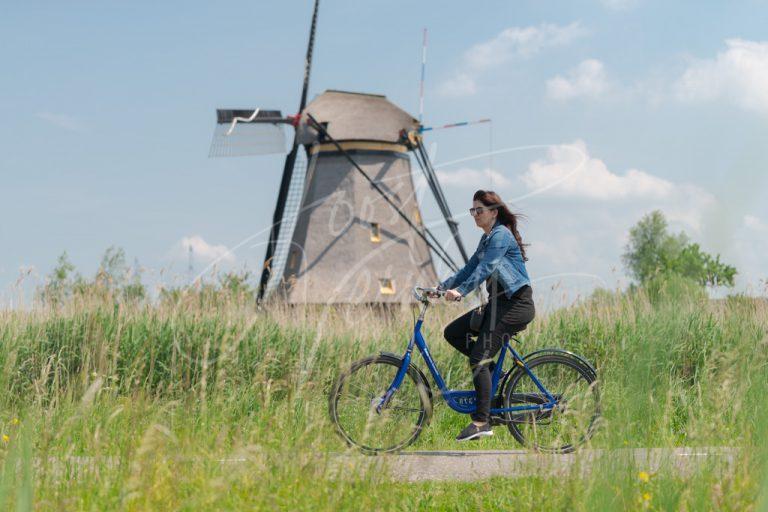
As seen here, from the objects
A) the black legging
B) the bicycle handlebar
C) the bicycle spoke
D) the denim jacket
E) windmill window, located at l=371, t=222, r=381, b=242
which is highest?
windmill window, located at l=371, t=222, r=381, b=242

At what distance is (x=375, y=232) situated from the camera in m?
22.2

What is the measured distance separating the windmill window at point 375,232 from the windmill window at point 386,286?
109 centimetres

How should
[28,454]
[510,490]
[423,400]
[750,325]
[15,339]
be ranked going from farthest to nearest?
[750,325]
[15,339]
[423,400]
[510,490]
[28,454]

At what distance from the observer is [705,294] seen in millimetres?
13148

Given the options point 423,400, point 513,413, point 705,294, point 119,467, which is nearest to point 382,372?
point 423,400

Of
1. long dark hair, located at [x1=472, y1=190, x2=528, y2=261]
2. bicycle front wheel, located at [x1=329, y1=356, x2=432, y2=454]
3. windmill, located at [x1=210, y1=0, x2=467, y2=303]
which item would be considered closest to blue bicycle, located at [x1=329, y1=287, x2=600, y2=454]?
bicycle front wheel, located at [x1=329, y1=356, x2=432, y2=454]

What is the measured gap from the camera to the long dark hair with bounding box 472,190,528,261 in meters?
6.34

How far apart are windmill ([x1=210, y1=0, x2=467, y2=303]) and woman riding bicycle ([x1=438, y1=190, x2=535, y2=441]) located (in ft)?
48.8

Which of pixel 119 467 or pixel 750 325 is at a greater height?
pixel 750 325

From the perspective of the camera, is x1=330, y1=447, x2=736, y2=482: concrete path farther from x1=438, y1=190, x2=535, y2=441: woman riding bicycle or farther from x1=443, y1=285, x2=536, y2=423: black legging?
x1=443, y1=285, x2=536, y2=423: black legging

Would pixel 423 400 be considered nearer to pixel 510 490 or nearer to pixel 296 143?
pixel 510 490

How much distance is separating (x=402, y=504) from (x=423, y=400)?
1216mm

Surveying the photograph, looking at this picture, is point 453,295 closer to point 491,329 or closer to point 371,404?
point 491,329

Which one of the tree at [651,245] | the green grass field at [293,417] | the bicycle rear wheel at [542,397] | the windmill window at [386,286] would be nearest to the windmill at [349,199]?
the windmill window at [386,286]
